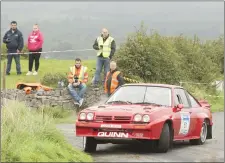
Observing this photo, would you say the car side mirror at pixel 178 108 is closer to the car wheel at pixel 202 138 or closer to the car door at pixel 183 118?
the car door at pixel 183 118

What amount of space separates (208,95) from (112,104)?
1944 centimetres

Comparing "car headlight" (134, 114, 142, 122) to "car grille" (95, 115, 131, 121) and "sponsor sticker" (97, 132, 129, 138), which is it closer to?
"car grille" (95, 115, 131, 121)

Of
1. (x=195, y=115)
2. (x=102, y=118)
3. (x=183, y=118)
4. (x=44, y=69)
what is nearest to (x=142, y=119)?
(x=102, y=118)

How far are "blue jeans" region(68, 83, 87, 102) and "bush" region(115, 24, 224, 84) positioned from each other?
524 centimetres

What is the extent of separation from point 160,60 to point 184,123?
51.8 ft

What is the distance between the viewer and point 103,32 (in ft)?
78.7

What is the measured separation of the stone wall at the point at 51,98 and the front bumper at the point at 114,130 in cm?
826

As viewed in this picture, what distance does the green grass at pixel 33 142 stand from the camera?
11.1 metres

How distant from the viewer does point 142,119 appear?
531 inches

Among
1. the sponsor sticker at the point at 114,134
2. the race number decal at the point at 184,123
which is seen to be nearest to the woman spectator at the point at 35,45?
the race number decal at the point at 184,123

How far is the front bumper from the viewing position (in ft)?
43.8

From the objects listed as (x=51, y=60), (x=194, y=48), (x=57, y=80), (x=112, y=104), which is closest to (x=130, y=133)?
(x=112, y=104)

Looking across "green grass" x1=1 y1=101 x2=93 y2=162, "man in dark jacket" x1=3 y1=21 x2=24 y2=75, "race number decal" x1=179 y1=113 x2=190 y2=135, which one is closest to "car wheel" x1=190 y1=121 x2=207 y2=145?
"race number decal" x1=179 y1=113 x2=190 y2=135

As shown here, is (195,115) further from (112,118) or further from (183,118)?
(112,118)
